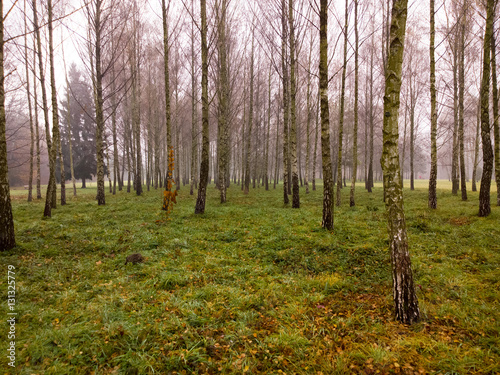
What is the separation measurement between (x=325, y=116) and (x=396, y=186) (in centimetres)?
429

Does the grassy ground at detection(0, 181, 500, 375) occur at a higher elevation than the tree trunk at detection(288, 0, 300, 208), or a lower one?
lower

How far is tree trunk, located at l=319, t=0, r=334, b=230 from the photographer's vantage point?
6.71 m

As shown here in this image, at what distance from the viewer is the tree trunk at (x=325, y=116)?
671 cm

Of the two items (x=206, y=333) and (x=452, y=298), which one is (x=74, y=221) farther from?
(x=452, y=298)

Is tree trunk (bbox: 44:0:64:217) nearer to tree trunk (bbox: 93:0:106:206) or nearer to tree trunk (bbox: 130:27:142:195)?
tree trunk (bbox: 93:0:106:206)

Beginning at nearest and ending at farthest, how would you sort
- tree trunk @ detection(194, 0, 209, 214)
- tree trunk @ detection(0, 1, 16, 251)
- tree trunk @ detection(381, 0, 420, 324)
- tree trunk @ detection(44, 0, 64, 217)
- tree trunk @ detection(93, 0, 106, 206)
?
1. tree trunk @ detection(381, 0, 420, 324)
2. tree trunk @ detection(0, 1, 16, 251)
3. tree trunk @ detection(44, 0, 64, 217)
4. tree trunk @ detection(194, 0, 209, 214)
5. tree trunk @ detection(93, 0, 106, 206)

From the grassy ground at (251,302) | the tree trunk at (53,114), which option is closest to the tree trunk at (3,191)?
the grassy ground at (251,302)

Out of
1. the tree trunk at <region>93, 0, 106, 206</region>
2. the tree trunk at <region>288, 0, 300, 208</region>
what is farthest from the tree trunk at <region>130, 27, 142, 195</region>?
the tree trunk at <region>288, 0, 300, 208</region>

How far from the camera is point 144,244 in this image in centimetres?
639

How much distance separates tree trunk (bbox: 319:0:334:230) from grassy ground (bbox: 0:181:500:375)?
0.77 m

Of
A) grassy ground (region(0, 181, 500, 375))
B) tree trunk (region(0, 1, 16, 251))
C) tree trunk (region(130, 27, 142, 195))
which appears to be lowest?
grassy ground (region(0, 181, 500, 375))

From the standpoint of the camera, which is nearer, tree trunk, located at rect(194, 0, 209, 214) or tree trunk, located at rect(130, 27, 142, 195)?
tree trunk, located at rect(194, 0, 209, 214)

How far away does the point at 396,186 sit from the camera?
3.41 metres

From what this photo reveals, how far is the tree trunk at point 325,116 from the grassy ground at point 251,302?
0.77m
